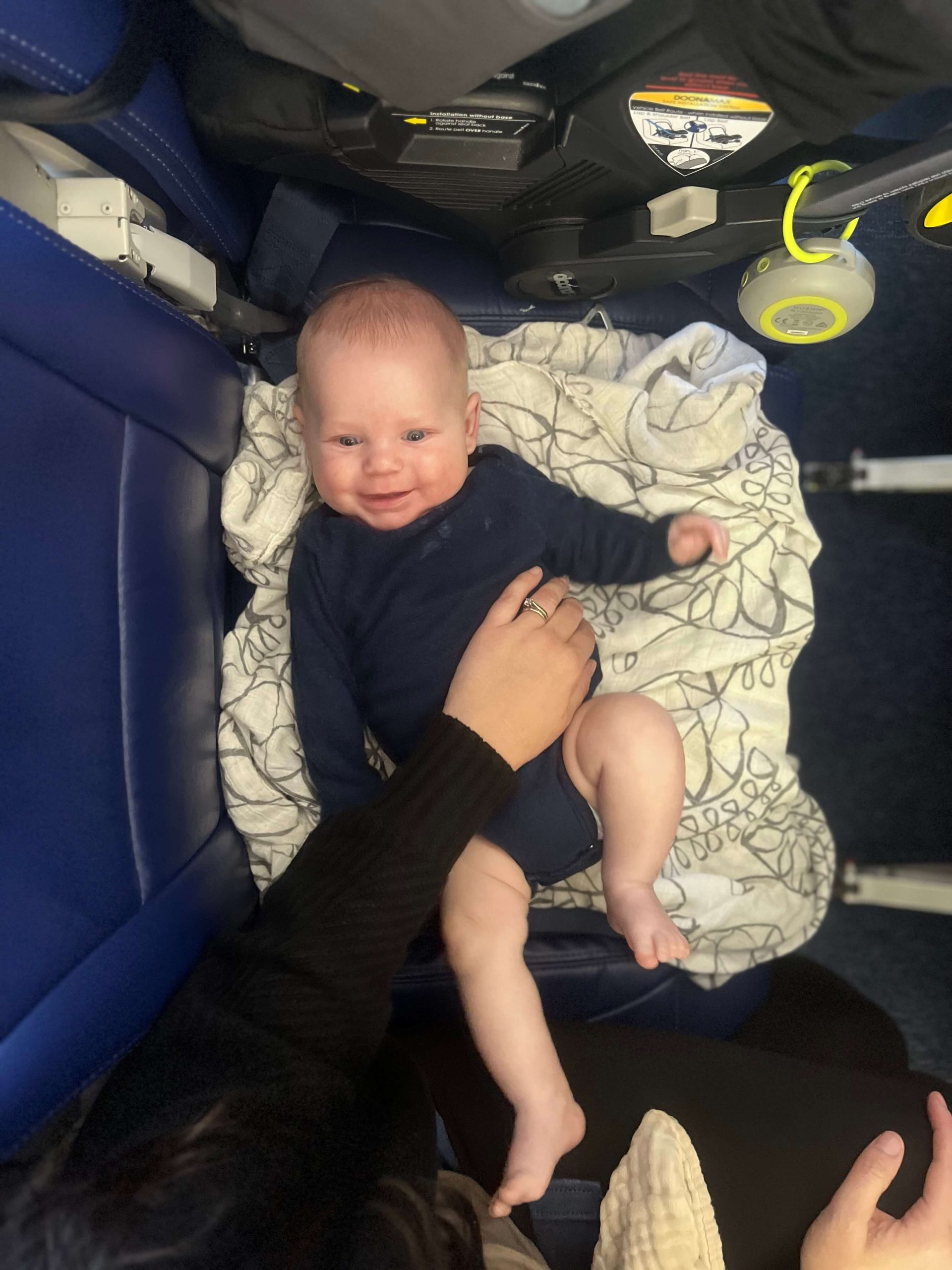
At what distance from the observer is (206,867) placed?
1041 millimetres

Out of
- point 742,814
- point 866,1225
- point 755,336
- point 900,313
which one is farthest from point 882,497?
point 866,1225

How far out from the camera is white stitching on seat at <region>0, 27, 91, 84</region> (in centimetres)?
62

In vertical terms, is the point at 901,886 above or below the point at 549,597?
below

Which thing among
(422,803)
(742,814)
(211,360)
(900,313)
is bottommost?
(742,814)

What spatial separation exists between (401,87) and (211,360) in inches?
18.0

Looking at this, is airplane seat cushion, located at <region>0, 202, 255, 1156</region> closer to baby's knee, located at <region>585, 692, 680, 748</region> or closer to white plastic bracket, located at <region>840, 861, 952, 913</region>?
baby's knee, located at <region>585, 692, 680, 748</region>

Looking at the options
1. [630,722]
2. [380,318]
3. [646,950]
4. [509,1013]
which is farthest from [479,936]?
[380,318]

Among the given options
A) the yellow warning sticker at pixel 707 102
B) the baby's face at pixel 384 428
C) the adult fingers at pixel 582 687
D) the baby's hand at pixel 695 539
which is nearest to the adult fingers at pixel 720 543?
the baby's hand at pixel 695 539

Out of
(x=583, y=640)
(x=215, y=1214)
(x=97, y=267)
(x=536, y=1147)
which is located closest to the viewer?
(x=215, y=1214)

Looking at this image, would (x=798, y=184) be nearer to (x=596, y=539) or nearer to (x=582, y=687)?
(x=596, y=539)

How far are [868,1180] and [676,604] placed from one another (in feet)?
2.51

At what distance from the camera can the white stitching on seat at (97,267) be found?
28.2 inches

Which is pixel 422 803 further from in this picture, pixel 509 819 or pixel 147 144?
pixel 147 144

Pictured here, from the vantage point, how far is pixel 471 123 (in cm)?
87
